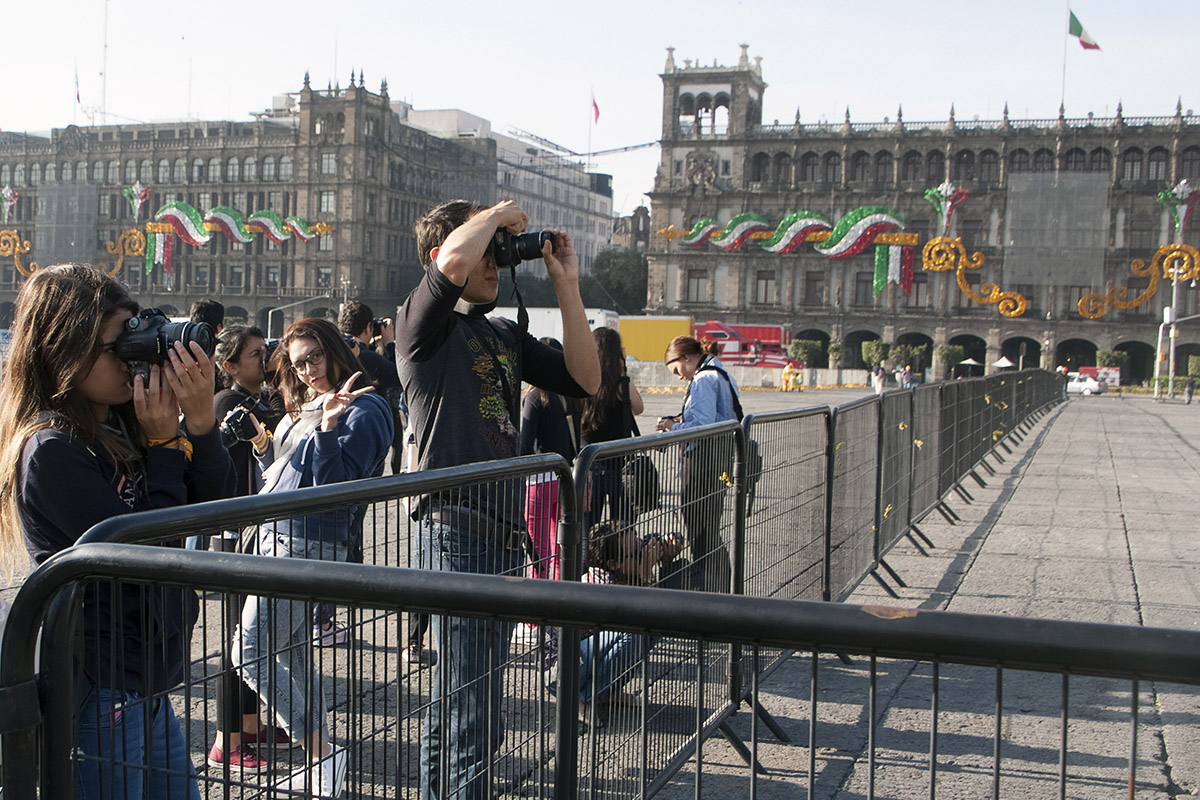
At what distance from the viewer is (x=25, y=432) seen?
2316mm

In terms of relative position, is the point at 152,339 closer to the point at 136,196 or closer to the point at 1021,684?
the point at 1021,684

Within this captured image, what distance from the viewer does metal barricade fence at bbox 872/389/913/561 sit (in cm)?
699

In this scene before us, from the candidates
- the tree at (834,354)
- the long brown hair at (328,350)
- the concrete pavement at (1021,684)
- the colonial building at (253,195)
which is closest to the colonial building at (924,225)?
the tree at (834,354)

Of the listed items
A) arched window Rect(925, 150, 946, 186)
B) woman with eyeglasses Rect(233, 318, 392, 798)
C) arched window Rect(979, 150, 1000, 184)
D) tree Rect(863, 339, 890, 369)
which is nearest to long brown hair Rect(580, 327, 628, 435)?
woman with eyeglasses Rect(233, 318, 392, 798)

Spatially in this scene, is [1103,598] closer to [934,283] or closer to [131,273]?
[934,283]

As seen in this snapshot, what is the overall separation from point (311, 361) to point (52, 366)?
189cm

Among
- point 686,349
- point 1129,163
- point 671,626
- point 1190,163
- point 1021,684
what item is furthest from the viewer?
point 1129,163

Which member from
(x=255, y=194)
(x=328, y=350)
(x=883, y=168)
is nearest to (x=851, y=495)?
(x=328, y=350)

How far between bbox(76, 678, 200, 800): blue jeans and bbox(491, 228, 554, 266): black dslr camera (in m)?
1.49

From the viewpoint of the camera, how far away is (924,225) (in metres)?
67.9

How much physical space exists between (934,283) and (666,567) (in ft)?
212

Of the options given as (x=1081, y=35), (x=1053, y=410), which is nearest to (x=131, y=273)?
(x=1081, y=35)

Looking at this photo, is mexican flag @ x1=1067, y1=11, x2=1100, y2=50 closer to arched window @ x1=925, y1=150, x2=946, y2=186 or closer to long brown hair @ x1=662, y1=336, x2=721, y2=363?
arched window @ x1=925, y1=150, x2=946, y2=186

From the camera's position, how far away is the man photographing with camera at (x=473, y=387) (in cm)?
234
